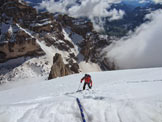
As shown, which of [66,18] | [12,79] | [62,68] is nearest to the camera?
[62,68]

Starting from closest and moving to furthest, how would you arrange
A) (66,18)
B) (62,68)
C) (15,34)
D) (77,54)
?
(62,68) < (15,34) < (77,54) < (66,18)

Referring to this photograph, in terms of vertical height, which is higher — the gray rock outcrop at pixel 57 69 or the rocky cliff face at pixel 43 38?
the rocky cliff face at pixel 43 38

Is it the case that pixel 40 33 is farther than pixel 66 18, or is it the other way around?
pixel 66 18

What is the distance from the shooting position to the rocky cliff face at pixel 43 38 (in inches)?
2901

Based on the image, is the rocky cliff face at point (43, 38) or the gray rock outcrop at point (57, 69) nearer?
the gray rock outcrop at point (57, 69)

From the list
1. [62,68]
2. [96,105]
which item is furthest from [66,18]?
[96,105]

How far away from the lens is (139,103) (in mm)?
4789

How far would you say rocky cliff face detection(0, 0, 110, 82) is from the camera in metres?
73.7

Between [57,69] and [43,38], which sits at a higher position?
[43,38]

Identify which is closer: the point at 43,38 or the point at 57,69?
the point at 57,69

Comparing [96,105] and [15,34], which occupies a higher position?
[15,34]

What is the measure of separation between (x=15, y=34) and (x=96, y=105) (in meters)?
78.9

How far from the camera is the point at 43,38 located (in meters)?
94.7

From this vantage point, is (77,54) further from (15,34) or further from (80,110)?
(80,110)
